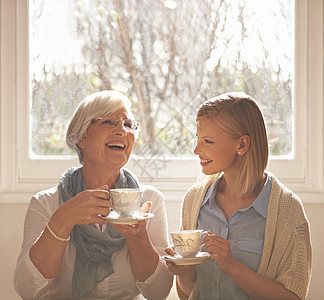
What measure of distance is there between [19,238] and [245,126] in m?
1.45

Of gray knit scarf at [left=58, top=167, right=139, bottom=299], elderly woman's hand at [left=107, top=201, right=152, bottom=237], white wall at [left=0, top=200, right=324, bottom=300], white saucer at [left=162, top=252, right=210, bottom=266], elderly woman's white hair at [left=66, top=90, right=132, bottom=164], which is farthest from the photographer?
white wall at [left=0, top=200, right=324, bottom=300]

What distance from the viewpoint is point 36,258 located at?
190 cm

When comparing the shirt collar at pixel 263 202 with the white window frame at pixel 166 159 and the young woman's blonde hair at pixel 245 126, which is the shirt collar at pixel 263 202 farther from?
the white window frame at pixel 166 159

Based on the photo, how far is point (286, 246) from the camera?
1828mm

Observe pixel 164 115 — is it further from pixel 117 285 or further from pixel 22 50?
pixel 117 285

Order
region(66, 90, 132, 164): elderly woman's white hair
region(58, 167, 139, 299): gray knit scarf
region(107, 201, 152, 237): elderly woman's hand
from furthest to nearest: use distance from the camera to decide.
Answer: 1. region(66, 90, 132, 164): elderly woman's white hair
2. region(58, 167, 139, 299): gray knit scarf
3. region(107, 201, 152, 237): elderly woman's hand

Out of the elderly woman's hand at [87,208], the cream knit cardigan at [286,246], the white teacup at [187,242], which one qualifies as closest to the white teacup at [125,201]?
the elderly woman's hand at [87,208]

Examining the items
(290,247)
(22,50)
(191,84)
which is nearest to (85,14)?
(22,50)

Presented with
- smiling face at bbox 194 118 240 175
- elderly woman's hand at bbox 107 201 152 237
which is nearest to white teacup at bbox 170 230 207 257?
elderly woman's hand at bbox 107 201 152 237

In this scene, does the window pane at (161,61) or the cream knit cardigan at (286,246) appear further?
the window pane at (161,61)

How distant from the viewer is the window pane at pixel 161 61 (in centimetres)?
287

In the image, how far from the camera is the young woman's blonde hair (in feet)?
6.18

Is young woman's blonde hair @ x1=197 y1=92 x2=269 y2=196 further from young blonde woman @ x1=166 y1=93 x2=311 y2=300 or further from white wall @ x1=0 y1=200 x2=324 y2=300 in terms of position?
white wall @ x1=0 y1=200 x2=324 y2=300

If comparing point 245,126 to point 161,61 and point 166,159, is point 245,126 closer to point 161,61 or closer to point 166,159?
point 166,159
